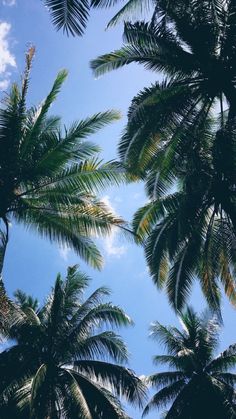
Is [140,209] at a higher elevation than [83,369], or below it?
higher

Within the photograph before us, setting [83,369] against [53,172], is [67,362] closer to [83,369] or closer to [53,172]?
[83,369]

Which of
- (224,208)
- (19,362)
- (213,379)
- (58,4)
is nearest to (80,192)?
(224,208)

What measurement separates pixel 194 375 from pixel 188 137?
9635 mm

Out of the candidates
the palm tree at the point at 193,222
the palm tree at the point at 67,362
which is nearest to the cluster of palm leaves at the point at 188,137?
the palm tree at the point at 193,222

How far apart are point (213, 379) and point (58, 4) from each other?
14448mm

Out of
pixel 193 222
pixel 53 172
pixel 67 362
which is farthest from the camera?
pixel 67 362

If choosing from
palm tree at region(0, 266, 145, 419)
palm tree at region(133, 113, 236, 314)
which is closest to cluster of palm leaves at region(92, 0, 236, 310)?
palm tree at region(133, 113, 236, 314)

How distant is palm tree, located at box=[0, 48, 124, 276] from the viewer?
11117 millimetres

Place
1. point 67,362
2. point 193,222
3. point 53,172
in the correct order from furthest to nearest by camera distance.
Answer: point 67,362 < point 193,222 < point 53,172

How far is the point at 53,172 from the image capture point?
11297 mm

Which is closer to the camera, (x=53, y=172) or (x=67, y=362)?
(x=53, y=172)

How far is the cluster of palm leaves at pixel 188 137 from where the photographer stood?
37.9ft

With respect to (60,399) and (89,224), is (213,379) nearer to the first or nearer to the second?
(60,399)

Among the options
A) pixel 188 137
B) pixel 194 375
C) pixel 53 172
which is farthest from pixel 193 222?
pixel 194 375
